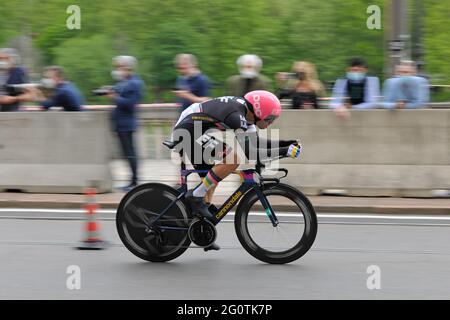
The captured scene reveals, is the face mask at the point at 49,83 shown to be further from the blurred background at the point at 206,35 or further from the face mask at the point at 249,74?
the blurred background at the point at 206,35

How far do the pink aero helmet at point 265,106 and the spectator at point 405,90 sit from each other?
420 centimetres

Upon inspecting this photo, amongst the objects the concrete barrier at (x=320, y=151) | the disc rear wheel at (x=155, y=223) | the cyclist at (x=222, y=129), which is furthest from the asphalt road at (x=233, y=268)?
the concrete barrier at (x=320, y=151)

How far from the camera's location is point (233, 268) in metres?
7.39

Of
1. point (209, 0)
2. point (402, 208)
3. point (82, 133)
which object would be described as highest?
point (209, 0)

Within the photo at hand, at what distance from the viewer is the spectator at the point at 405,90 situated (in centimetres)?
1112

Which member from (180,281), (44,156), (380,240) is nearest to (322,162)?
(380,240)

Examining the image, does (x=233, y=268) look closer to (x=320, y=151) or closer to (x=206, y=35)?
(x=320, y=151)

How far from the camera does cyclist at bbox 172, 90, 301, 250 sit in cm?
720

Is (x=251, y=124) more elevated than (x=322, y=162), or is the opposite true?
(x=251, y=124)

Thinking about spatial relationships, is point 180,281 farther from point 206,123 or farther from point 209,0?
point 209,0

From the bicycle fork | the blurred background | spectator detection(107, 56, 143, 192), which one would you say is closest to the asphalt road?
the bicycle fork

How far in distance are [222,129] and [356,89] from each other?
4472mm

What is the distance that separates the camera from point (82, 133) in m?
11.4

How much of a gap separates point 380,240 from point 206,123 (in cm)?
243
